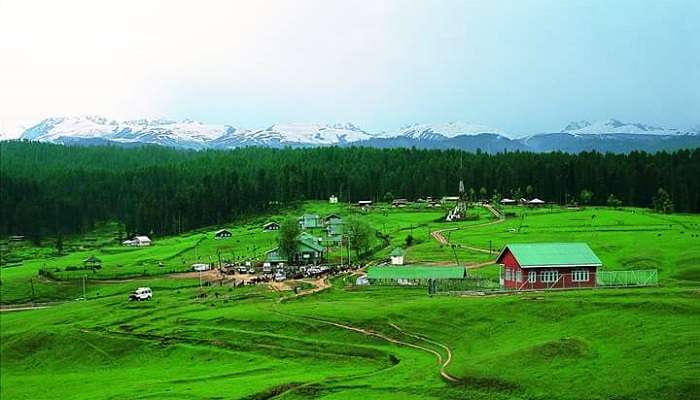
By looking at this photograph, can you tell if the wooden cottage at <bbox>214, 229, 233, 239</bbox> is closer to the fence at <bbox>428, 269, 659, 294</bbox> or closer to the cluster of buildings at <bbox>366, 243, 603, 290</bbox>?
the fence at <bbox>428, 269, 659, 294</bbox>

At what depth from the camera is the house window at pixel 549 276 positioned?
7312 cm

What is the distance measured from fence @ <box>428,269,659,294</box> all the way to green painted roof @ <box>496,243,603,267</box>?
4.00 ft

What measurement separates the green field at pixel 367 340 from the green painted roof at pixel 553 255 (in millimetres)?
7769

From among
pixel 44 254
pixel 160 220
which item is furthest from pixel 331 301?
pixel 160 220

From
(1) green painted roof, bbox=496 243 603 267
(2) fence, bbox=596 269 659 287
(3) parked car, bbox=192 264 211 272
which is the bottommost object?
(3) parked car, bbox=192 264 211 272

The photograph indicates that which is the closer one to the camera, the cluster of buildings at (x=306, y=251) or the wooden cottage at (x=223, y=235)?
the cluster of buildings at (x=306, y=251)

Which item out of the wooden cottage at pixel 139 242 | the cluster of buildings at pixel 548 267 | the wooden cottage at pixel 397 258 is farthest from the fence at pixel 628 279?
the wooden cottage at pixel 139 242

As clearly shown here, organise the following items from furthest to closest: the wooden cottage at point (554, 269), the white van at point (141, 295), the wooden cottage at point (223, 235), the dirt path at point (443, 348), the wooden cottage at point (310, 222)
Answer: the wooden cottage at point (310, 222)
the wooden cottage at point (223, 235)
the white van at point (141, 295)
the wooden cottage at point (554, 269)
the dirt path at point (443, 348)

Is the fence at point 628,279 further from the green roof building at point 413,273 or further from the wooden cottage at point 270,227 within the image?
the wooden cottage at point 270,227

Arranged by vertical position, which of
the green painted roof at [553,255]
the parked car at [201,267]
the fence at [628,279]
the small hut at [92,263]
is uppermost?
the green painted roof at [553,255]

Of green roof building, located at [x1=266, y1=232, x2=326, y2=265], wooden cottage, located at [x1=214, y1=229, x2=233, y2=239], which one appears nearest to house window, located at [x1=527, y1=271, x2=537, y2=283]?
green roof building, located at [x1=266, y1=232, x2=326, y2=265]

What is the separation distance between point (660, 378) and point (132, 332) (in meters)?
47.1

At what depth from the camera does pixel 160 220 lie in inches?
7215

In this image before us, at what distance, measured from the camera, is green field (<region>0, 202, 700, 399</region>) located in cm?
4066
